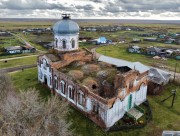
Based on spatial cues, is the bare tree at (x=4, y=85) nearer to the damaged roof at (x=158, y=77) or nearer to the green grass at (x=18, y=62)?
the damaged roof at (x=158, y=77)

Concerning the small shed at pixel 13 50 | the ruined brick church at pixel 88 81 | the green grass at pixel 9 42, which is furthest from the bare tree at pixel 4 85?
the green grass at pixel 9 42

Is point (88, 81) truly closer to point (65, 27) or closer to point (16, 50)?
point (65, 27)

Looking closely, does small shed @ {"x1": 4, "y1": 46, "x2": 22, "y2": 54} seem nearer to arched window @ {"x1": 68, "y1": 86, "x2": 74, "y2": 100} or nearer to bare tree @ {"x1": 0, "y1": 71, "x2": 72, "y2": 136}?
arched window @ {"x1": 68, "y1": 86, "x2": 74, "y2": 100}

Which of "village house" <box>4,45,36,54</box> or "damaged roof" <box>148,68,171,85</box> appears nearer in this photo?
"damaged roof" <box>148,68,171,85</box>

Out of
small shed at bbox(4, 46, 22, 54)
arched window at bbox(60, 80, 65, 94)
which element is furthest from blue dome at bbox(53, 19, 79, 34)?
small shed at bbox(4, 46, 22, 54)

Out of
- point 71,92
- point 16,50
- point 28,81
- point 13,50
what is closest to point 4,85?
point 71,92

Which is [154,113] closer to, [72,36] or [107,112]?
[107,112]

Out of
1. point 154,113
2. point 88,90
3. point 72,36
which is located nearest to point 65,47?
point 72,36

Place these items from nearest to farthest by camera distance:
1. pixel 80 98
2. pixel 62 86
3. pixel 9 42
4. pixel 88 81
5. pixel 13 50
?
pixel 80 98, pixel 88 81, pixel 62 86, pixel 13 50, pixel 9 42

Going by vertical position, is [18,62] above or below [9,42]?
below
